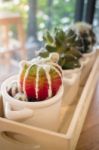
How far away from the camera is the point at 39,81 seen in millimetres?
530

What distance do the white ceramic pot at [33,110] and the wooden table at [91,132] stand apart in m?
0.11

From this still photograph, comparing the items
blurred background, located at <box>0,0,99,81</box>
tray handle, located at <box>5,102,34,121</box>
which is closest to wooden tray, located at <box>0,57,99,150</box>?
tray handle, located at <box>5,102,34,121</box>

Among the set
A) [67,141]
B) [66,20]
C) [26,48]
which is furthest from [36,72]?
[26,48]

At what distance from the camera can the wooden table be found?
606 millimetres

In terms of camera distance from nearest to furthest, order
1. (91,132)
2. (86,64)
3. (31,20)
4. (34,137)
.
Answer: (34,137), (91,132), (86,64), (31,20)

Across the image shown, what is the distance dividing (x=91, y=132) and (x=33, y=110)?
0.22 meters

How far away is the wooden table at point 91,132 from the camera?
0.61 metres

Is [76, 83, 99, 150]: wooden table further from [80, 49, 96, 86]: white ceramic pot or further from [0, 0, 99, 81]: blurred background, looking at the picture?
[0, 0, 99, 81]: blurred background

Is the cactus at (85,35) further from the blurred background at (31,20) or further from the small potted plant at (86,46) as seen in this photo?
the blurred background at (31,20)

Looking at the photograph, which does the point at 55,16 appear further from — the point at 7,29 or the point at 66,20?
the point at 7,29

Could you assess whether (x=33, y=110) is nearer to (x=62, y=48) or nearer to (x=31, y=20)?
(x=62, y=48)

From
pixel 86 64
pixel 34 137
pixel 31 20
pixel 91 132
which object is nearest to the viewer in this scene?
pixel 34 137

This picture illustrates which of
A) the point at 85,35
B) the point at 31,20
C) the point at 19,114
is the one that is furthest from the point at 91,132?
the point at 31,20

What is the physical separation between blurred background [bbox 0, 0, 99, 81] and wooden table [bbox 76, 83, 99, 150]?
40.3 inches
